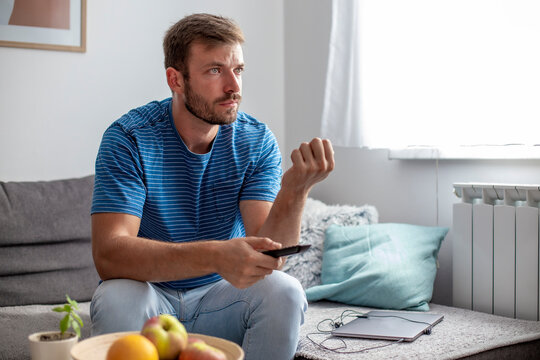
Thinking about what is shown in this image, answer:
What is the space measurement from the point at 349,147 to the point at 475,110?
69 centimetres

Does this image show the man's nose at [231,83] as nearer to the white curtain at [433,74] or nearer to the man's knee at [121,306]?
the man's knee at [121,306]

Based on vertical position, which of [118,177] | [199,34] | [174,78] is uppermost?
[199,34]

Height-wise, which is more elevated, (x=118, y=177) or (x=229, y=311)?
(x=118, y=177)

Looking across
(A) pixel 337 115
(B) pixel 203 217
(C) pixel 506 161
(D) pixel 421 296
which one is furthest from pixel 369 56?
(B) pixel 203 217

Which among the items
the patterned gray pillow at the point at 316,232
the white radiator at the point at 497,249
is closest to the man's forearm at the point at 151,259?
the patterned gray pillow at the point at 316,232

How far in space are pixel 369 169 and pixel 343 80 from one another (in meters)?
0.41

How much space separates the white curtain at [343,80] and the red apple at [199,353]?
1834mm

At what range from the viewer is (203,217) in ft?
6.17

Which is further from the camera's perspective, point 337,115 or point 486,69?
point 337,115

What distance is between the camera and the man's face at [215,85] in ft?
6.11

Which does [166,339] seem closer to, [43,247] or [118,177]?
[118,177]

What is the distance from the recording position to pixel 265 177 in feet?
6.26

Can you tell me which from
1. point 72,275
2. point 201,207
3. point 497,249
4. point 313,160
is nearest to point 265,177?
A: point 201,207

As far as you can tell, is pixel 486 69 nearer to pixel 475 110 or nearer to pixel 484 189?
pixel 475 110
